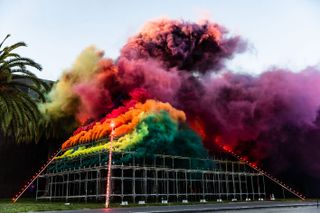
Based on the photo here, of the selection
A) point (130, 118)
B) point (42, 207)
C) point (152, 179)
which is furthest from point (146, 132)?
point (42, 207)

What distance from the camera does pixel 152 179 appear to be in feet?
135

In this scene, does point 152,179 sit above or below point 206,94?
below

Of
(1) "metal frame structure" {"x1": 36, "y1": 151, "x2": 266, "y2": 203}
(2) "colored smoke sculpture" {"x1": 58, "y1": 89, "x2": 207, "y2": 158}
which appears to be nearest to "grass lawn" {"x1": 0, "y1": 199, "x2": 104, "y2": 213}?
(1) "metal frame structure" {"x1": 36, "y1": 151, "x2": 266, "y2": 203}

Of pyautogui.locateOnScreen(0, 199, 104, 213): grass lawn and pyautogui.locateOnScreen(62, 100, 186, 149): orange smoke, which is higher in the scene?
pyautogui.locateOnScreen(62, 100, 186, 149): orange smoke

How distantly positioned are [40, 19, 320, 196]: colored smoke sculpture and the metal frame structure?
157 inches

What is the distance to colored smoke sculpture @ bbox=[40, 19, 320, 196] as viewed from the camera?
48.7 m

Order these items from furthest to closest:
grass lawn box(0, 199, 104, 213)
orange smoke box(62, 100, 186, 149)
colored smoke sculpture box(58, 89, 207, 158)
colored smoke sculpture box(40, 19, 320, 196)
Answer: colored smoke sculpture box(40, 19, 320, 196)
orange smoke box(62, 100, 186, 149)
colored smoke sculpture box(58, 89, 207, 158)
grass lawn box(0, 199, 104, 213)

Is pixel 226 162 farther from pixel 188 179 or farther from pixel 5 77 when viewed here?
pixel 5 77

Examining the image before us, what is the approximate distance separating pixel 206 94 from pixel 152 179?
14.7m

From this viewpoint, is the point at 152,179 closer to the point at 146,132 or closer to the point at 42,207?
the point at 146,132

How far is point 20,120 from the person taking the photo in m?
31.9

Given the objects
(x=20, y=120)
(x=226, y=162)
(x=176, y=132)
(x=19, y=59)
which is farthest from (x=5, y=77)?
(x=226, y=162)

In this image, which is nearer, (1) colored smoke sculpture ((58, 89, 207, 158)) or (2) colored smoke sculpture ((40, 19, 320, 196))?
(1) colored smoke sculpture ((58, 89, 207, 158))

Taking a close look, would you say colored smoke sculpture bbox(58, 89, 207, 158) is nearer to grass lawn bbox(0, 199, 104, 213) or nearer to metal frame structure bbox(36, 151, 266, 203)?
metal frame structure bbox(36, 151, 266, 203)
